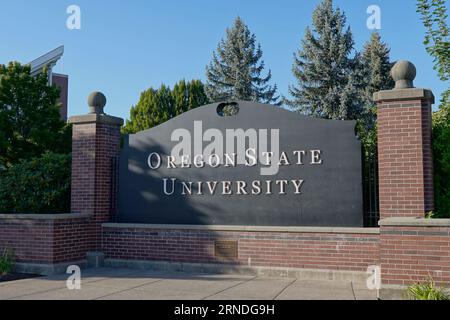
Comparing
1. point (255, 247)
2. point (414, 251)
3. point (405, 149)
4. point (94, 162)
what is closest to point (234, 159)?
point (255, 247)

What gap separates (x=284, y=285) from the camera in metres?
8.52

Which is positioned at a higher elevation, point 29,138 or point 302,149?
point 29,138

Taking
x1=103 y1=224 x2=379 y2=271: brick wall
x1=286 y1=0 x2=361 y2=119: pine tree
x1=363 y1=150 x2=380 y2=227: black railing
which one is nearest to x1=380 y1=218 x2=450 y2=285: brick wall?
x1=103 y1=224 x2=379 y2=271: brick wall

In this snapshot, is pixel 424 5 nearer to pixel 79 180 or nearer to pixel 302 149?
pixel 302 149

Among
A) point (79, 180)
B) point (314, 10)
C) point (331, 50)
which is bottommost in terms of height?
point (79, 180)

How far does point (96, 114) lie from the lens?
11344mm

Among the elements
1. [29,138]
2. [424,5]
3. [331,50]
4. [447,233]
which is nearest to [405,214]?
[447,233]

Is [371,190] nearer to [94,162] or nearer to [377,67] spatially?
[94,162]

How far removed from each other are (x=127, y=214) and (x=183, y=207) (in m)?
1.42

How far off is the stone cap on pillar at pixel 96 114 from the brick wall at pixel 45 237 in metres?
2.22

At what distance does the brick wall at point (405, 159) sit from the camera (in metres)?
8.36

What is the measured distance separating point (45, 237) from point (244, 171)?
436 cm

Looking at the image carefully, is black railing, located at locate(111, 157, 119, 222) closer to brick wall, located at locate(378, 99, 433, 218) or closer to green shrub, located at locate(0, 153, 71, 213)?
green shrub, located at locate(0, 153, 71, 213)
